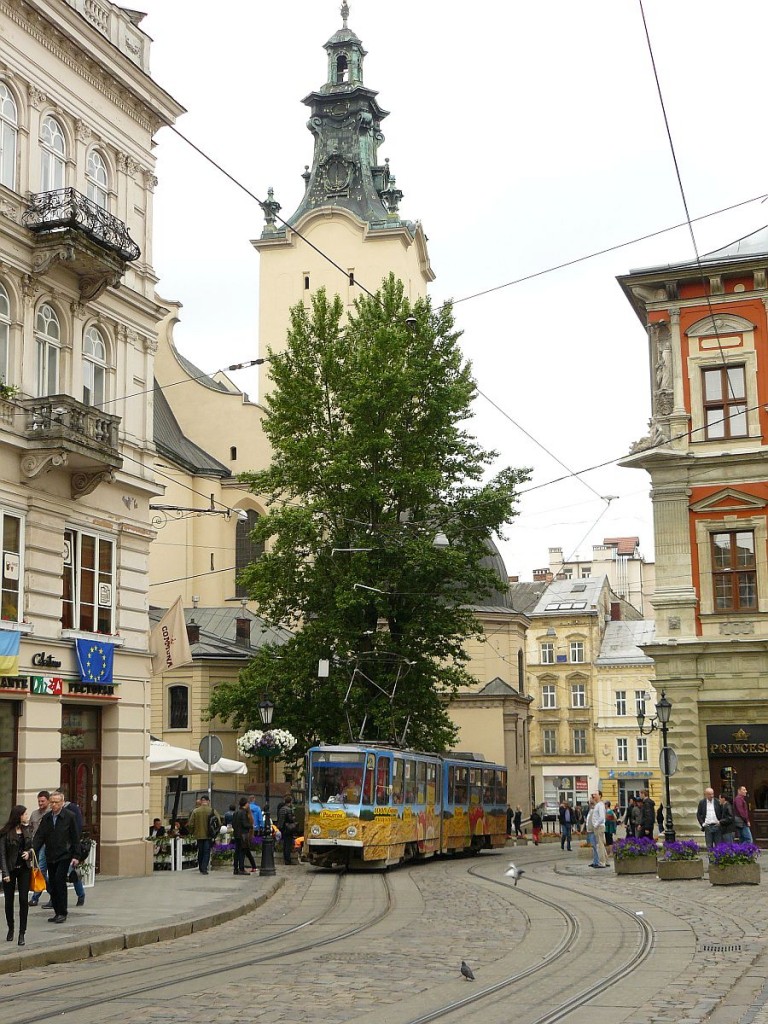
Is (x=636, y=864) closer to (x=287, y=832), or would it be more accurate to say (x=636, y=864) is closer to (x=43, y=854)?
(x=287, y=832)

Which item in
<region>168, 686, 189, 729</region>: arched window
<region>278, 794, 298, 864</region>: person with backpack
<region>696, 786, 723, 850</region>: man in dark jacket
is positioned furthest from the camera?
<region>168, 686, 189, 729</region>: arched window

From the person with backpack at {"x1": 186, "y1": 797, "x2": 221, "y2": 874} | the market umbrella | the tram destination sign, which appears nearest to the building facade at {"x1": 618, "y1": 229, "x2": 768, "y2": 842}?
the tram destination sign

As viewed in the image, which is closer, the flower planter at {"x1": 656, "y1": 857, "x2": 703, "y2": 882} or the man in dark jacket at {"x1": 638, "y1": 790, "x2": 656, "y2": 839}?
the flower planter at {"x1": 656, "y1": 857, "x2": 703, "y2": 882}

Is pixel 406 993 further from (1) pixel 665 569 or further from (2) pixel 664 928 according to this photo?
(1) pixel 665 569

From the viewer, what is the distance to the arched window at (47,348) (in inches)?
907

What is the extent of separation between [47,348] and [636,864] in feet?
47.7

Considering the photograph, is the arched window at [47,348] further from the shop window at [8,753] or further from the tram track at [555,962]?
the tram track at [555,962]

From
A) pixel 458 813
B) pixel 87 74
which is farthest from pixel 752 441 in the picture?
pixel 87 74

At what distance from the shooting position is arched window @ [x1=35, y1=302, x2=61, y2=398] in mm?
23031

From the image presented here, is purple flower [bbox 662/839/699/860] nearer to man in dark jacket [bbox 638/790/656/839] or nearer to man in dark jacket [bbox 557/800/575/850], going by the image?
man in dark jacket [bbox 638/790/656/839]

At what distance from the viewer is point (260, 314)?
208ft

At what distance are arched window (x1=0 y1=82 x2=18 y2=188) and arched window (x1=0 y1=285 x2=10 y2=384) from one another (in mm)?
1952

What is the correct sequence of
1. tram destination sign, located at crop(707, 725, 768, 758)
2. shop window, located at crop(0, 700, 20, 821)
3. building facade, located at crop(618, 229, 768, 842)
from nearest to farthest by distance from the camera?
shop window, located at crop(0, 700, 20, 821)
tram destination sign, located at crop(707, 725, 768, 758)
building facade, located at crop(618, 229, 768, 842)

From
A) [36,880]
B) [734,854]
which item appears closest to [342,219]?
[734,854]
